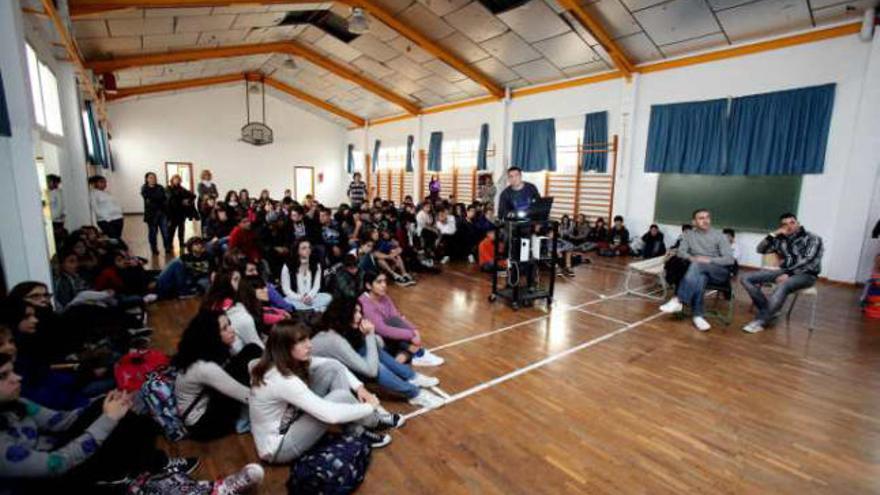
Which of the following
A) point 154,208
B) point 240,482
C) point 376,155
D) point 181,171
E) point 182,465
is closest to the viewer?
point 240,482

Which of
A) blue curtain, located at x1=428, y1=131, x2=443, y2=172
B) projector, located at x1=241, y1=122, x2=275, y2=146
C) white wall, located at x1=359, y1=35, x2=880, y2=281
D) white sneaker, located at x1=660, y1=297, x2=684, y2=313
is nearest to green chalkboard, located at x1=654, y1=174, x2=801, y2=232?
white wall, located at x1=359, y1=35, x2=880, y2=281

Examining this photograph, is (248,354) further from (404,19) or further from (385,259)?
(404,19)

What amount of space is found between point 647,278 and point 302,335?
5.83m

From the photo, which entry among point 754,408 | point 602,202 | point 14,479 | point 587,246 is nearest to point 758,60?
point 602,202

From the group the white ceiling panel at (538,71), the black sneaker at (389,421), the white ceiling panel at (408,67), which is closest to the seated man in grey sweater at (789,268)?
the black sneaker at (389,421)

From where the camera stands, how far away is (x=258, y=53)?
33.6 feet

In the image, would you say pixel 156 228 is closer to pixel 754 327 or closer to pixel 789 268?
pixel 754 327

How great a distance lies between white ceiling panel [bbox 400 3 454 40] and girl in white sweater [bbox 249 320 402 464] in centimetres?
709

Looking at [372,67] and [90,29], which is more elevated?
[372,67]

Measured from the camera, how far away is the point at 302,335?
2.03 metres

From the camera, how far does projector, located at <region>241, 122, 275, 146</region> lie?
13211 millimetres

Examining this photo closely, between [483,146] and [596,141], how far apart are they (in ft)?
10.5

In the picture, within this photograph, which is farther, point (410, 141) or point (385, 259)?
point (410, 141)

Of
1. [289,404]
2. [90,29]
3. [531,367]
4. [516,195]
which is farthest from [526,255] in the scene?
[90,29]
